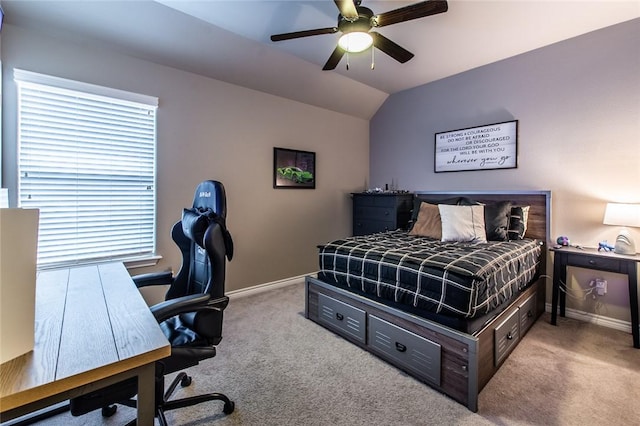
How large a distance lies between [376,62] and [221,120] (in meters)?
1.89

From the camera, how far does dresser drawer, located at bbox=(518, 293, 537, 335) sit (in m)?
2.44

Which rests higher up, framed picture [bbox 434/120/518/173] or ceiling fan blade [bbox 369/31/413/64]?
ceiling fan blade [bbox 369/31/413/64]

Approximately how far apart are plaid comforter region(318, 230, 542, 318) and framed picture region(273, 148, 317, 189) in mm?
1426

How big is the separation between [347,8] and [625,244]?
2.94 metres

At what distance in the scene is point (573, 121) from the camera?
9.69ft

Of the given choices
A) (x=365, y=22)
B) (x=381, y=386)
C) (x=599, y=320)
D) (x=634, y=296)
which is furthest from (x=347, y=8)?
(x=599, y=320)

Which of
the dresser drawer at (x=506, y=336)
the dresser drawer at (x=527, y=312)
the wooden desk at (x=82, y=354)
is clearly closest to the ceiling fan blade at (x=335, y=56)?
the wooden desk at (x=82, y=354)

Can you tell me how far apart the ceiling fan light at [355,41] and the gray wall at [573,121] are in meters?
2.08

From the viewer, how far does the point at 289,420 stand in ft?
5.30

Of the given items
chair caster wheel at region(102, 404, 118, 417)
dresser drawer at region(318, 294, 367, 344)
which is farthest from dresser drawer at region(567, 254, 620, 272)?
chair caster wheel at region(102, 404, 118, 417)

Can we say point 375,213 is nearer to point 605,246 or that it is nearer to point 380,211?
point 380,211

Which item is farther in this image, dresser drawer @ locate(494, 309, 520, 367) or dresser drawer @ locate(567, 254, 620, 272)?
dresser drawer @ locate(567, 254, 620, 272)

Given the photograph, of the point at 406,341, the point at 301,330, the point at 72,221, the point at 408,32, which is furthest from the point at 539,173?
the point at 72,221

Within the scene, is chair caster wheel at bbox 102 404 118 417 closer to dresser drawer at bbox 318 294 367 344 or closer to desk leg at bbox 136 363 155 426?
desk leg at bbox 136 363 155 426
